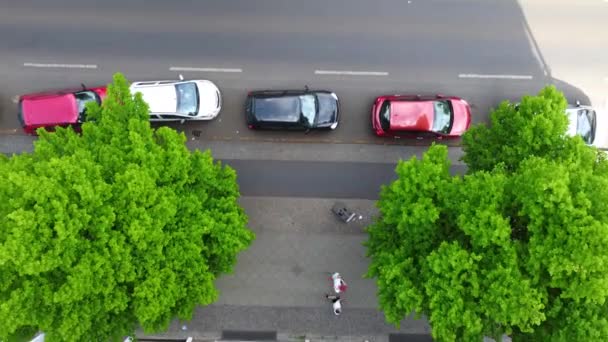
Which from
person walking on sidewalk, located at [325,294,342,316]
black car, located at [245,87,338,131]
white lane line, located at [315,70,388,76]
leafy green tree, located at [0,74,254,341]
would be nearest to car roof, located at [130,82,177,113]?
black car, located at [245,87,338,131]

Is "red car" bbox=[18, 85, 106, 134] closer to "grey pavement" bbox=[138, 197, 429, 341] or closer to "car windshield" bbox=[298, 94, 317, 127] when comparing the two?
"grey pavement" bbox=[138, 197, 429, 341]

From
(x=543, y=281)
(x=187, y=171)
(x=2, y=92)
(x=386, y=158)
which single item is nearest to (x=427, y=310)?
(x=543, y=281)

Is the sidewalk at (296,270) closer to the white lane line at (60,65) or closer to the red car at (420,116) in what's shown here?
the red car at (420,116)

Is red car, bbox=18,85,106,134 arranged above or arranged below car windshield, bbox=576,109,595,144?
above

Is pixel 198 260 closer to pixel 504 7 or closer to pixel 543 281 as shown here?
pixel 543 281

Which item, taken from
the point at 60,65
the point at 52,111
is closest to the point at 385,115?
the point at 52,111

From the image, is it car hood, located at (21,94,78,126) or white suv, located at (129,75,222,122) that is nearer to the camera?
car hood, located at (21,94,78,126)

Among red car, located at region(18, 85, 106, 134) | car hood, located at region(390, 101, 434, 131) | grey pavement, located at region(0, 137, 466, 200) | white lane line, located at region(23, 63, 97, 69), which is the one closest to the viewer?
red car, located at region(18, 85, 106, 134)

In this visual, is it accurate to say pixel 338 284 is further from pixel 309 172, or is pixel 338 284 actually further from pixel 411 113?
pixel 411 113
